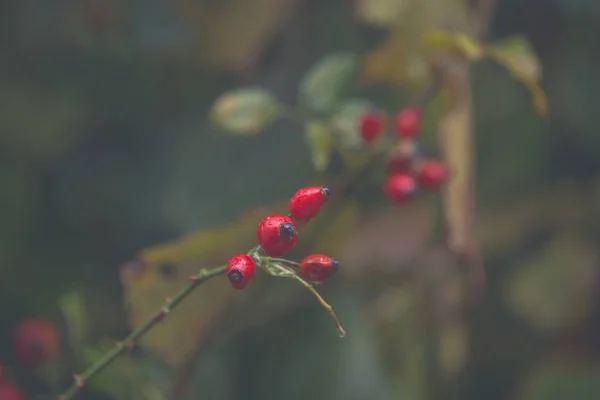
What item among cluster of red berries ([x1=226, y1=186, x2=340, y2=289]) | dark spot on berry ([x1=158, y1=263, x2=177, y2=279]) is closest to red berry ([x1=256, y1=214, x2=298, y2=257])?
cluster of red berries ([x1=226, y1=186, x2=340, y2=289])

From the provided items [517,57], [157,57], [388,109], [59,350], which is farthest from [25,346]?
[517,57]

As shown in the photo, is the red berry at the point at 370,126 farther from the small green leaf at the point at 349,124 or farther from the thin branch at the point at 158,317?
the thin branch at the point at 158,317

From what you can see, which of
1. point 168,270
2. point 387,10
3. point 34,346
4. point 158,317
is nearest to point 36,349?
point 34,346

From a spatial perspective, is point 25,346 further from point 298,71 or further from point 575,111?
point 575,111

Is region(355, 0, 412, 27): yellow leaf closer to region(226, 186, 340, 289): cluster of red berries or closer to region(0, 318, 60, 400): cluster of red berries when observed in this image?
region(226, 186, 340, 289): cluster of red berries

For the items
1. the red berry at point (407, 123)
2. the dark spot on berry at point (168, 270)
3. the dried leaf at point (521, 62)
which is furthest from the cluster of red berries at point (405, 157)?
the dark spot on berry at point (168, 270)

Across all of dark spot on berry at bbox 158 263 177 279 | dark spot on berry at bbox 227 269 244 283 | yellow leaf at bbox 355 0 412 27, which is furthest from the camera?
yellow leaf at bbox 355 0 412 27

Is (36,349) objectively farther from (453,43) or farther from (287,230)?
(453,43)
